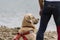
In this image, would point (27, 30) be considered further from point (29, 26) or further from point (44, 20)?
point (44, 20)

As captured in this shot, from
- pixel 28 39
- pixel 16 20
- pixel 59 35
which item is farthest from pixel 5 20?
pixel 59 35

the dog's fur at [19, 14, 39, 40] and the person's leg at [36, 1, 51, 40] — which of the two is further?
the dog's fur at [19, 14, 39, 40]

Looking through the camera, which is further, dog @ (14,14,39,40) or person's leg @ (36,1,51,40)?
dog @ (14,14,39,40)

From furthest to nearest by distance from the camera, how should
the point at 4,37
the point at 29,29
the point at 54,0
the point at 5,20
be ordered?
the point at 5,20, the point at 4,37, the point at 29,29, the point at 54,0

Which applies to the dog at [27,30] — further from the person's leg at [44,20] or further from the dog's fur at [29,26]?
the person's leg at [44,20]

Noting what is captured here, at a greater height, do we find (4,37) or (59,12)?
(59,12)

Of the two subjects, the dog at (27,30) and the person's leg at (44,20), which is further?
the dog at (27,30)

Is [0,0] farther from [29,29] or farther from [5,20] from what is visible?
[29,29]

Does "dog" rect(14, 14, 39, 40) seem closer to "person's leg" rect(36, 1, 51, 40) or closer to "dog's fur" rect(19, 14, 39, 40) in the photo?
"dog's fur" rect(19, 14, 39, 40)

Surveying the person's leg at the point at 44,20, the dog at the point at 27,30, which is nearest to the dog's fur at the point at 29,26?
the dog at the point at 27,30

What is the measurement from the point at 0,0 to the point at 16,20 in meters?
4.87

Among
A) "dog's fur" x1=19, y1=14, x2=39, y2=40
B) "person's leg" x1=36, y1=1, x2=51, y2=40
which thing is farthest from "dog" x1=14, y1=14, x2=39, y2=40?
"person's leg" x1=36, y1=1, x2=51, y2=40

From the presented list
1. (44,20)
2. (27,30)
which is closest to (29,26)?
(27,30)

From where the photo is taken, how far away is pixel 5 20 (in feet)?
34.1
